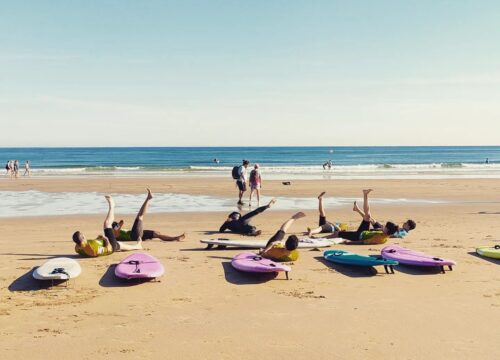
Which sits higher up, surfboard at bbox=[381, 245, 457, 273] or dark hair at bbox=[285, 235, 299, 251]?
dark hair at bbox=[285, 235, 299, 251]

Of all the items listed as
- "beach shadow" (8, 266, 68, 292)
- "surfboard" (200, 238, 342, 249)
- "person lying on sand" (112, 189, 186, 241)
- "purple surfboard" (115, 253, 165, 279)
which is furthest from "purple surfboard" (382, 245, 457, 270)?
"beach shadow" (8, 266, 68, 292)

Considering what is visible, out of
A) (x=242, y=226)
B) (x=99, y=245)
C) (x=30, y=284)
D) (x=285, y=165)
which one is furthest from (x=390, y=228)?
(x=285, y=165)

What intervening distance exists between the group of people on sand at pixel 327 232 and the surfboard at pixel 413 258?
1.53 metres

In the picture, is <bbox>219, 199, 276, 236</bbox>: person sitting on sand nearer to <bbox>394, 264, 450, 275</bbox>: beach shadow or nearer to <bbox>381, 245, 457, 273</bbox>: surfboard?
<bbox>381, 245, 457, 273</bbox>: surfboard

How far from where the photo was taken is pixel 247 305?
7309 millimetres

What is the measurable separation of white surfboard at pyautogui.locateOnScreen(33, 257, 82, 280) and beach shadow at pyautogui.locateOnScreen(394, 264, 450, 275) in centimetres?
605

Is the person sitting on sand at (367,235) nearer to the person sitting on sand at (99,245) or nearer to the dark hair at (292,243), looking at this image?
the dark hair at (292,243)

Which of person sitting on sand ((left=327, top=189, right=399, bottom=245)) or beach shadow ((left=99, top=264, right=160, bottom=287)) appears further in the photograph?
person sitting on sand ((left=327, top=189, right=399, bottom=245))

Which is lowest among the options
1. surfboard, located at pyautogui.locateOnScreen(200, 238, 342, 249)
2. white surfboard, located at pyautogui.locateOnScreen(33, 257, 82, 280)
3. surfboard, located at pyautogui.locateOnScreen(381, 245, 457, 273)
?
surfboard, located at pyautogui.locateOnScreen(200, 238, 342, 249)

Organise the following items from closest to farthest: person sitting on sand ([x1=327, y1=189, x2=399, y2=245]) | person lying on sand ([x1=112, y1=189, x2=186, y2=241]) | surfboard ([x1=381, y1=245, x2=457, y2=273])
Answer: surfboard ([x1=381, y1=245, x2=457, y2=273]), person lying on sand ([x1=112, y1=189, x2=186, y2=241]), person sitting on sand ([x1=327, y1=189, x2=399, y2=245])

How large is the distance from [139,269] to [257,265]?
2.11 m

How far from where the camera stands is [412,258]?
951cm

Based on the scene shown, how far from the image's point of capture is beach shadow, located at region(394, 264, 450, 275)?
30.1ft

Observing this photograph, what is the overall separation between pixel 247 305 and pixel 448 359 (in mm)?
2971
